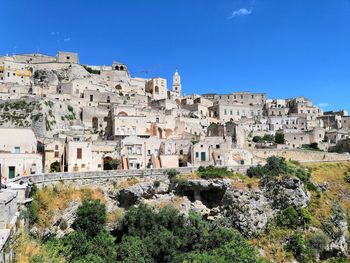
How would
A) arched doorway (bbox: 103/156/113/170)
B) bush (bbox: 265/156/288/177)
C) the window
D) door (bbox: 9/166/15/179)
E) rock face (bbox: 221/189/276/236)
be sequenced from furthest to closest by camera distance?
arched doorway (bbox: 103/156/113/170) < bush (bbox: 265/156/288/177) < the window < rock face (bbox: 221/189/276/236) < door (bbox: 9/166/15/179)

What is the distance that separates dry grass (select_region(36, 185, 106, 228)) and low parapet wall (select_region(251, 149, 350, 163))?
2507 centimetres

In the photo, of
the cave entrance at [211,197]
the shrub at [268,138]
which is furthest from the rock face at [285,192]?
the shrub at [268,138]

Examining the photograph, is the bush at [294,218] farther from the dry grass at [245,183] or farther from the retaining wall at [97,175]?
the retaining wall at [97,175]

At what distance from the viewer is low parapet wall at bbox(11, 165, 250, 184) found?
94.3ft

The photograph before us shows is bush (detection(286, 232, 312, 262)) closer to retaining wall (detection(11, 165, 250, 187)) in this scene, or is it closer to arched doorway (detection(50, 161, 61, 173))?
retaining wall (detection(11, 165, 250, 187))

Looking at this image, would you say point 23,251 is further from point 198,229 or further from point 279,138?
point 279,138

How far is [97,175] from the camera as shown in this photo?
34000 mm

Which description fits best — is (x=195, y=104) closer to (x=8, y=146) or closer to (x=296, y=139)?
(x=296, y=139)

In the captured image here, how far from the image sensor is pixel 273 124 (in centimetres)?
7631

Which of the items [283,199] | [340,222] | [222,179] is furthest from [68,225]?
[340,222]

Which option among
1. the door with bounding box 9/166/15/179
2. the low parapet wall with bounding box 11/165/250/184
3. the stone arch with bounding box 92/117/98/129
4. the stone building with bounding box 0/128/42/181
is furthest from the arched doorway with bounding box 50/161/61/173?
the stone arch with bounding box 92/117/98/129

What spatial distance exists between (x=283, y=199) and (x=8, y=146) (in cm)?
2759

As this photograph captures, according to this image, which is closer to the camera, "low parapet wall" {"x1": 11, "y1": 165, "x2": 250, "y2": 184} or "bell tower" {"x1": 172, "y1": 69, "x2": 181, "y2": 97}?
"low parapet wall" {"x1": 11, "y1": 165, "x2": 250, "y2": 184}

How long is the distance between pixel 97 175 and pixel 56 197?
516 cm
